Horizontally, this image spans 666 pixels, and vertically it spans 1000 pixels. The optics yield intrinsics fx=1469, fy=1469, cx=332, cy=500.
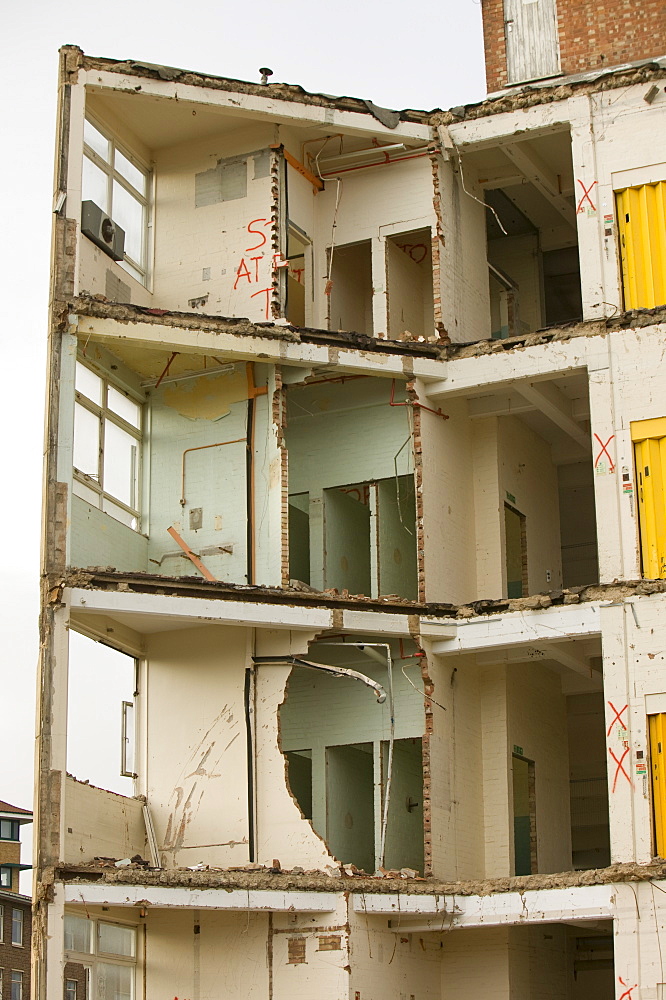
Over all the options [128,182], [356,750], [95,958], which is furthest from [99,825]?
[128,182]

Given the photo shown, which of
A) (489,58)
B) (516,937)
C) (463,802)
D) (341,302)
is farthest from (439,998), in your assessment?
(489,58)

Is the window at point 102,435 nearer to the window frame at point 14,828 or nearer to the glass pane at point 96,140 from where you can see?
the glass pane at point 96,140

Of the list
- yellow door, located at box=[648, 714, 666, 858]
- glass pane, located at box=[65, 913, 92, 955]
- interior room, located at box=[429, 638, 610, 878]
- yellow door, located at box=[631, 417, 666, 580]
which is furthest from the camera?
interior room, located at box=[429, 638, 610, 878]

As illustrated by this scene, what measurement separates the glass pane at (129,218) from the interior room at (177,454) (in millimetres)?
2120

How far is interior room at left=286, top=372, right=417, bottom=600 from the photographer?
23.1m

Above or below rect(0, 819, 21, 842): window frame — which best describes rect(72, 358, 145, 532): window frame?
above

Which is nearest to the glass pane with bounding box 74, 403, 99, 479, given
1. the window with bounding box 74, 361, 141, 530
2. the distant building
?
the window with bounding box 74, 361, 141, 530

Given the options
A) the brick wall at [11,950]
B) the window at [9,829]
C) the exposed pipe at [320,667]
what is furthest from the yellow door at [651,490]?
the window at [9,829]

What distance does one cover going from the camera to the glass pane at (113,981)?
19.2 m

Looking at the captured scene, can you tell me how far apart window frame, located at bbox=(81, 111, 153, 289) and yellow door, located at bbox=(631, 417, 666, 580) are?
323 inches

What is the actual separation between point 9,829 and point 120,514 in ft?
148

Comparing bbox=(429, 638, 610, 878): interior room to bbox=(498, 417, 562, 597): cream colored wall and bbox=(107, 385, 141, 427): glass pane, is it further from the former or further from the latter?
bbox=(107, 385, 141, 427): glass pane

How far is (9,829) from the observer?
6331 cm

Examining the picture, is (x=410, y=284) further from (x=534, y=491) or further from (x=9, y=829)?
(x=9, y=829)
